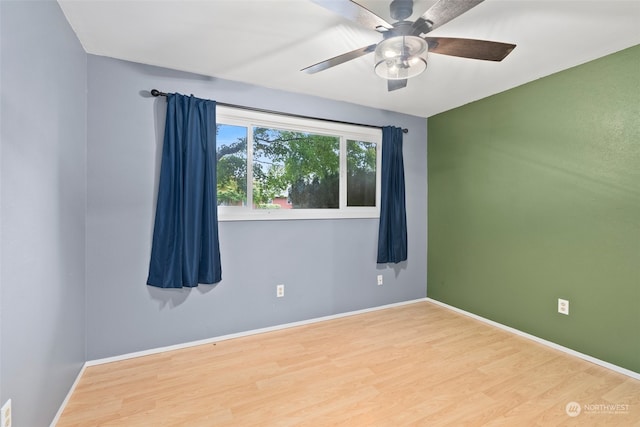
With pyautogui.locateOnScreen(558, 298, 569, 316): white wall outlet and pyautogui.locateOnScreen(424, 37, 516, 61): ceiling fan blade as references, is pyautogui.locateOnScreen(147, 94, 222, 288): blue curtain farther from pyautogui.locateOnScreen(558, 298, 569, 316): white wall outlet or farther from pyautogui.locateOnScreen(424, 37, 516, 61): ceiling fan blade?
pyautogui.locateOnScreen(558, 298, 569, 316): white wall outlet

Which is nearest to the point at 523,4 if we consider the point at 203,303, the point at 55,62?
the point at 55,62

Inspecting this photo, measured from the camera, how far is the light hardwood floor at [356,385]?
172 cm

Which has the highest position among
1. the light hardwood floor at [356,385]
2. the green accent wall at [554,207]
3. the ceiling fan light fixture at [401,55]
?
the ceiling fan light fixture at [401,55]

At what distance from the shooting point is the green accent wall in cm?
218

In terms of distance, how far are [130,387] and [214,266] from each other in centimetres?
98

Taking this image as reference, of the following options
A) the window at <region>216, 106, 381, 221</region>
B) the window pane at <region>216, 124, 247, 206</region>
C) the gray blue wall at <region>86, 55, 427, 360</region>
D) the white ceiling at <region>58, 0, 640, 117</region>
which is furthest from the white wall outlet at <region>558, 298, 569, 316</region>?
the window pane at <region>216, 124, 247, 206</region>

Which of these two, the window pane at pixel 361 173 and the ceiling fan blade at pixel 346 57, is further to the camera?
the window pane at pixel 361 173

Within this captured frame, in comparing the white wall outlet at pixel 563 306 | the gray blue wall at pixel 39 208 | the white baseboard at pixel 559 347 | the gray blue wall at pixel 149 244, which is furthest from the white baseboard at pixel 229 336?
the white wall outlet at pixel 563 306

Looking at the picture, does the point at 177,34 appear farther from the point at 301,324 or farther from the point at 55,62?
the point at 301,324

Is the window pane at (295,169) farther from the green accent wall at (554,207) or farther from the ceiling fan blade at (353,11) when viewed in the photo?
the ceiling fan blade at (353,11)

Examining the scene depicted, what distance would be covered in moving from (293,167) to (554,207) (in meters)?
2.41

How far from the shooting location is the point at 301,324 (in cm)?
304

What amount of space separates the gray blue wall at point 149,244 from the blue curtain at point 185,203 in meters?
0.13

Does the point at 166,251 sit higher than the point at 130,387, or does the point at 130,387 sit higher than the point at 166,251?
the point at 166,251
